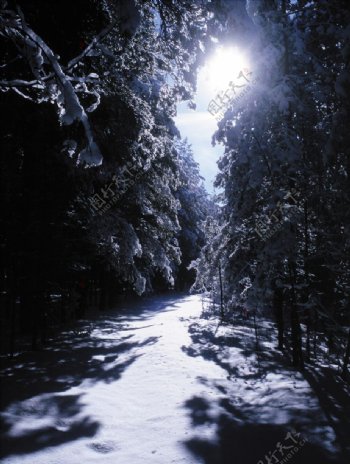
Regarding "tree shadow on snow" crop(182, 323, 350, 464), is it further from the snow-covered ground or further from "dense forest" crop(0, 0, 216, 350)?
"dense forest" crop(0, 0, 216, 350)

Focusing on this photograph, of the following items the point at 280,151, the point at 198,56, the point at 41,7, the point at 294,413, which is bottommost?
the point at 294,413

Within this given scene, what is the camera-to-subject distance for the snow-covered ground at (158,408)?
500cm

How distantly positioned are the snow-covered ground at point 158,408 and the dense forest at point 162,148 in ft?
5.36

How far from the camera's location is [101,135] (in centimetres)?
1150

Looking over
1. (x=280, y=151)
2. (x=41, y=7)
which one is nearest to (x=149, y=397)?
(x=280, y=151)

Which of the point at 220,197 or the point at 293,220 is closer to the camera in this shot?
the point at 293,220

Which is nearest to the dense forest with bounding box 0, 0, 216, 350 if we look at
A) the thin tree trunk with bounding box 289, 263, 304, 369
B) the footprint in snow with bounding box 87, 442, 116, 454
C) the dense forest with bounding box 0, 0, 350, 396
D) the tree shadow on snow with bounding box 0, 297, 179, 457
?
the dense forest with bounding box 0, 0, 350, 396

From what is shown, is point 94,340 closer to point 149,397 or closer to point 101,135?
point 149,397

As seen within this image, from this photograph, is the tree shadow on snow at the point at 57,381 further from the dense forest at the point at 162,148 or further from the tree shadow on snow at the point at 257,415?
the tree shadow on snow at the point at 257,415

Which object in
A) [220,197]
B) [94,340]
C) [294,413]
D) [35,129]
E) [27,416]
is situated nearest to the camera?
[27,416]

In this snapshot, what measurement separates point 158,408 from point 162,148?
33.6ft

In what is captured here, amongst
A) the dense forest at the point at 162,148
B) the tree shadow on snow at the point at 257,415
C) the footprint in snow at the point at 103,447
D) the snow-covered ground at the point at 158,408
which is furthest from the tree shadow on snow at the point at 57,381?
the tree shadow on snow at the point at 257,415

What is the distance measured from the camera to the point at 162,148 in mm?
14539

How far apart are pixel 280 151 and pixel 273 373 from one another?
5593 mm
